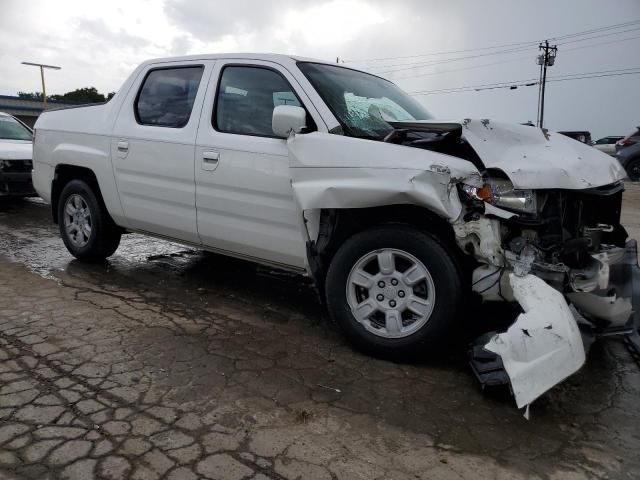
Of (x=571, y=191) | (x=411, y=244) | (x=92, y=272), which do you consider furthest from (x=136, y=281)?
(x=571, y=191)

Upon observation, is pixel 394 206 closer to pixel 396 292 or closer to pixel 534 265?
pixel 396 292

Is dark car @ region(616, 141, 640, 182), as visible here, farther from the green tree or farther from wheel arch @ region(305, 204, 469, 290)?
the green tree

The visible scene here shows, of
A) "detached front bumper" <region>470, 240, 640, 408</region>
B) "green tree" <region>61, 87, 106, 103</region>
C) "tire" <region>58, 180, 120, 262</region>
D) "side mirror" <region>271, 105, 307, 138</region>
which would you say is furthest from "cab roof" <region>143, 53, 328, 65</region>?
"green tree" <region>61, 87, 106, 103</region>

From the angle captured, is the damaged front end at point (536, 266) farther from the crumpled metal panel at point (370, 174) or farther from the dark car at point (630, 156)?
the dark car at point (630, 156)

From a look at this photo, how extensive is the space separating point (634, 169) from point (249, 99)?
15.7 meters

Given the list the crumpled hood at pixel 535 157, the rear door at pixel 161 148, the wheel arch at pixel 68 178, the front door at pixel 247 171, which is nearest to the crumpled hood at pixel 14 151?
the wheel arch at pixel 68 178

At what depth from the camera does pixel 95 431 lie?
2400mm

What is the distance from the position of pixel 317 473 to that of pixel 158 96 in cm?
344

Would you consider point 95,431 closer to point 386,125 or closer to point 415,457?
point 415,457

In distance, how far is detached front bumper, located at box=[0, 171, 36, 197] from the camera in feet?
27.3

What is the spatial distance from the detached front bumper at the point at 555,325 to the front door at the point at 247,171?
1.42 metres

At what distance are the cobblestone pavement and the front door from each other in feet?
1.97

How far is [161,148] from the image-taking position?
13.7 feet

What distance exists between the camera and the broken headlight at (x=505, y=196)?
9.34 ft
